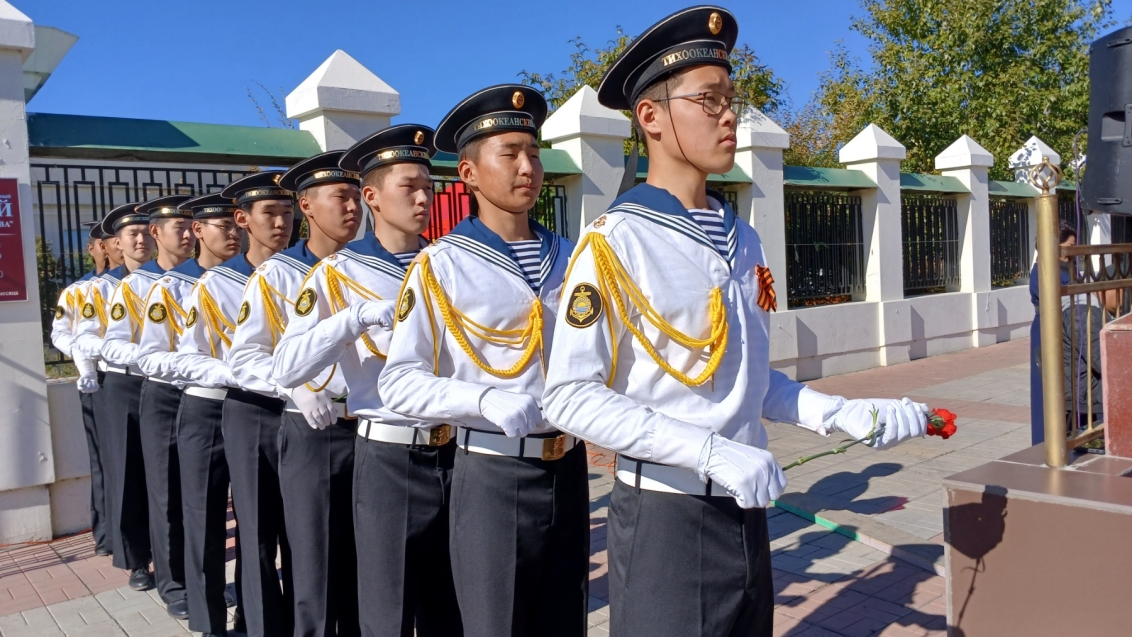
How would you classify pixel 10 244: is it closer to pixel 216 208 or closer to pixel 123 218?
pixel 123 218

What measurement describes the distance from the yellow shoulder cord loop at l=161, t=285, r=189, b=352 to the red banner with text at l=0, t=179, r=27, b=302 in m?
1.26

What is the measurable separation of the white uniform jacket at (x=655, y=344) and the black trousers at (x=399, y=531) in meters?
1.21

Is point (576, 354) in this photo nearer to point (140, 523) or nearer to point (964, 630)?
point (964, 630)

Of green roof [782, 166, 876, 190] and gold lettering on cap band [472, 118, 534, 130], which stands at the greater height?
green roof [782, 166, 876, 190]

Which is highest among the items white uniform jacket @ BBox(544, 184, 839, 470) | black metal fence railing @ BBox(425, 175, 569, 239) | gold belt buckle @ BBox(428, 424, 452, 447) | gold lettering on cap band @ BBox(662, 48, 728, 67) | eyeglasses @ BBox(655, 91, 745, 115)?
black metal fence railing @ BBox(425, 175, 569, 239)

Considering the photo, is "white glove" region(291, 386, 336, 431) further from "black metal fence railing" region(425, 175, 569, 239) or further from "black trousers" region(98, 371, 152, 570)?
"black metal fence railing" region(425, 175, 569, 239)

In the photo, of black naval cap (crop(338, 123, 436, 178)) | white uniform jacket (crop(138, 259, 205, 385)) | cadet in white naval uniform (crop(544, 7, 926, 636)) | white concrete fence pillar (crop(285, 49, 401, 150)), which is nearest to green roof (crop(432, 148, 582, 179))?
white concrete fence pillar (crop(285, 49, 401, 150))

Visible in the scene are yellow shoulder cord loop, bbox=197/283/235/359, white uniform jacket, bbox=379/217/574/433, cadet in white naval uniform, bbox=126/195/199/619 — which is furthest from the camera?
cadet in white naval uniform, bbox=126/195/199/619

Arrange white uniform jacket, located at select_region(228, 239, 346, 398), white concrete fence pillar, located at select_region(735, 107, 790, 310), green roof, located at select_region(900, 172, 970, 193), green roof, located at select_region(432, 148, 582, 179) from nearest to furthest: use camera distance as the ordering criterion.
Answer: white uniform jacket, located at select_region(228, 239, 346, 398)
green roof, located at select_region(432, 148, 582, 179)
white concrete fence pillar, located at select_region(735, 107, 790, 310)
green roof, located at select_region(900, 172, 970, 193)

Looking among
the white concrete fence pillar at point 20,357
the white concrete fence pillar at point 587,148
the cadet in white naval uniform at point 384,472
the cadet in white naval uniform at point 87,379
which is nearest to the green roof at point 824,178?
the white concrete fence pillar at point 587,148

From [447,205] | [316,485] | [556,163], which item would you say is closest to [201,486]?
[316,485]

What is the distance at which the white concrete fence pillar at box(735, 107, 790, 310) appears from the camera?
9695mm

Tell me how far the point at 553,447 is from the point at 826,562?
8.25ft

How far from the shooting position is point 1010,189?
1377 cm
